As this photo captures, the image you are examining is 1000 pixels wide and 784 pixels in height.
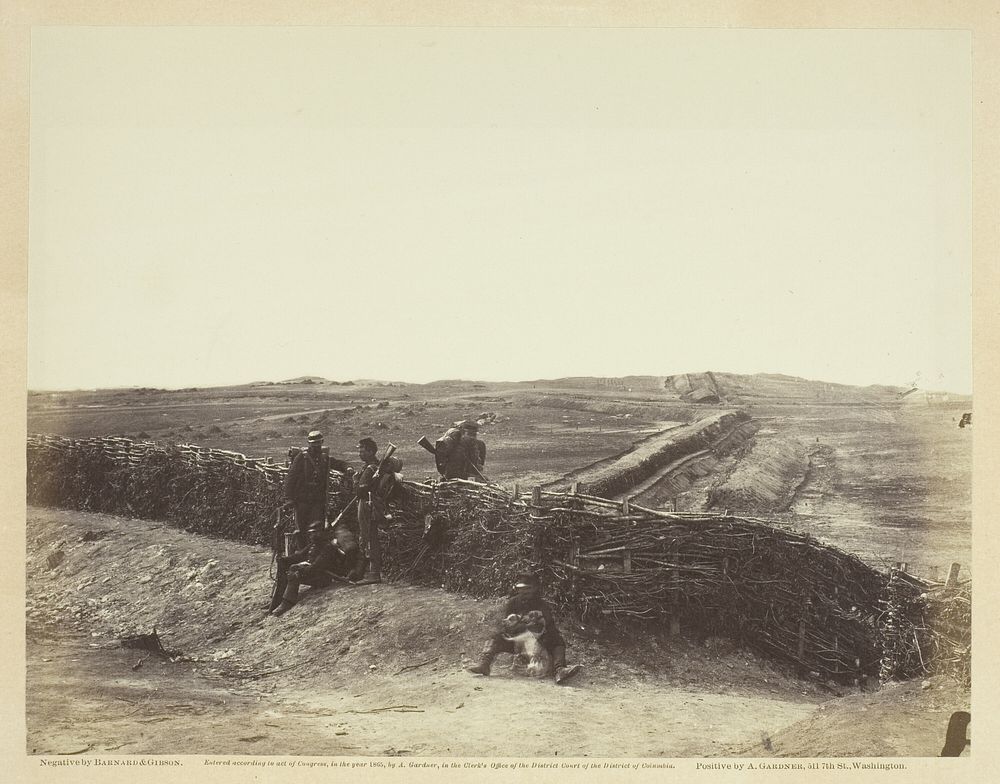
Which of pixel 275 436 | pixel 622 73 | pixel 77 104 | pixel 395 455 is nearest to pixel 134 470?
pixel 275 436

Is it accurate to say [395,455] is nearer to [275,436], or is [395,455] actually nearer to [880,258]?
[275,436]

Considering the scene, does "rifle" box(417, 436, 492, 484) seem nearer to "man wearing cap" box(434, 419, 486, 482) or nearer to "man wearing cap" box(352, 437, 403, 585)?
"man wearing cap" box(434, 419, 486, 482)

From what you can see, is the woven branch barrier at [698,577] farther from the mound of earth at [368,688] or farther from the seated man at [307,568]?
the seated man at [307,568]

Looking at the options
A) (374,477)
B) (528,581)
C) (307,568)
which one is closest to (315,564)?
(307,568)

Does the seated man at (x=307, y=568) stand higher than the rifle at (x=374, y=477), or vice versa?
the rifle at (x=374, y=477)

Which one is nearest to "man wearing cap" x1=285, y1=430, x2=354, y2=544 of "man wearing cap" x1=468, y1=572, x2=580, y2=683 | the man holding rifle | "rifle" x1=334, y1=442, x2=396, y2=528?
"rifle" x1=334, y1=442, x2=396, y2=528

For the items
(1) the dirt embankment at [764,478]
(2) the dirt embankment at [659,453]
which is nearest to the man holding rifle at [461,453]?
(2) the dirt embankment at [659,453]
